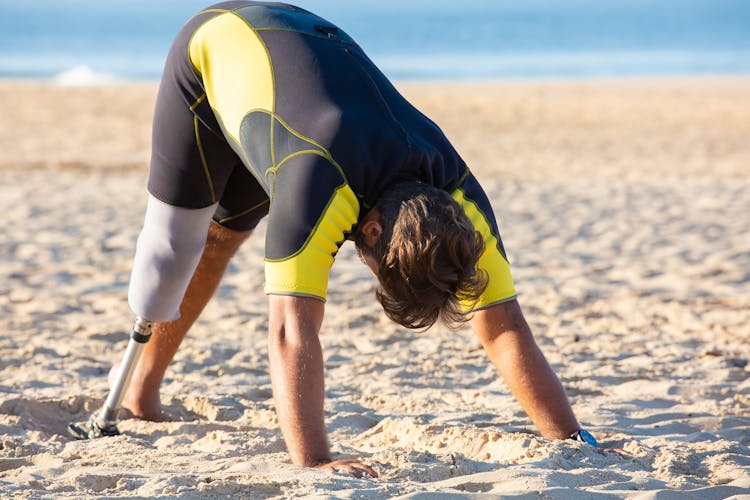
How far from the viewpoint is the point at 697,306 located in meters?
5.07

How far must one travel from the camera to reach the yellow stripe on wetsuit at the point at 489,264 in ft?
8.64

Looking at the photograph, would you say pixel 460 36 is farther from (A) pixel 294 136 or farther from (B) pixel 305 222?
(B) pixel 305 222

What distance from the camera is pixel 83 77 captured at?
105 ft

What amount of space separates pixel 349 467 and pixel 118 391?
3.19ft

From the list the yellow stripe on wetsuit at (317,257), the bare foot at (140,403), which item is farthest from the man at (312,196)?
the bare foot at (140,403)

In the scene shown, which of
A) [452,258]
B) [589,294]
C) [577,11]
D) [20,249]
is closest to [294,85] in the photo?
[452,258]

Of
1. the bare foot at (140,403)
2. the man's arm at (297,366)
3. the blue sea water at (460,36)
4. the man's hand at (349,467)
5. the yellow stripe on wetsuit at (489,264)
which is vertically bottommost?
the man's hand at (349,467)

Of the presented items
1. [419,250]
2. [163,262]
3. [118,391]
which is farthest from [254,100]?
[118,391]

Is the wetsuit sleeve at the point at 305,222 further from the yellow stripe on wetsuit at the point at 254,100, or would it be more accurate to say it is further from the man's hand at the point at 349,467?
the man's hand at the point at 349,467

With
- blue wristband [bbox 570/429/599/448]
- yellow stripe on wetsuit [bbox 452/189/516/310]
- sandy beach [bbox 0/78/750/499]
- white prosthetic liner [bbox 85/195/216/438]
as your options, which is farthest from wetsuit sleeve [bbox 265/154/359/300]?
blue wristband [bbox 570/429/599/448]

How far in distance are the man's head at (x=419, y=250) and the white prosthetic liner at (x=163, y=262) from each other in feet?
2.24

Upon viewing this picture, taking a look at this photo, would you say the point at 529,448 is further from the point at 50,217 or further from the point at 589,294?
the point at 50,217

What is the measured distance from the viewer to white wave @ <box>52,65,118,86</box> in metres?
30.1

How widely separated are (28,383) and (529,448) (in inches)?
79.8
